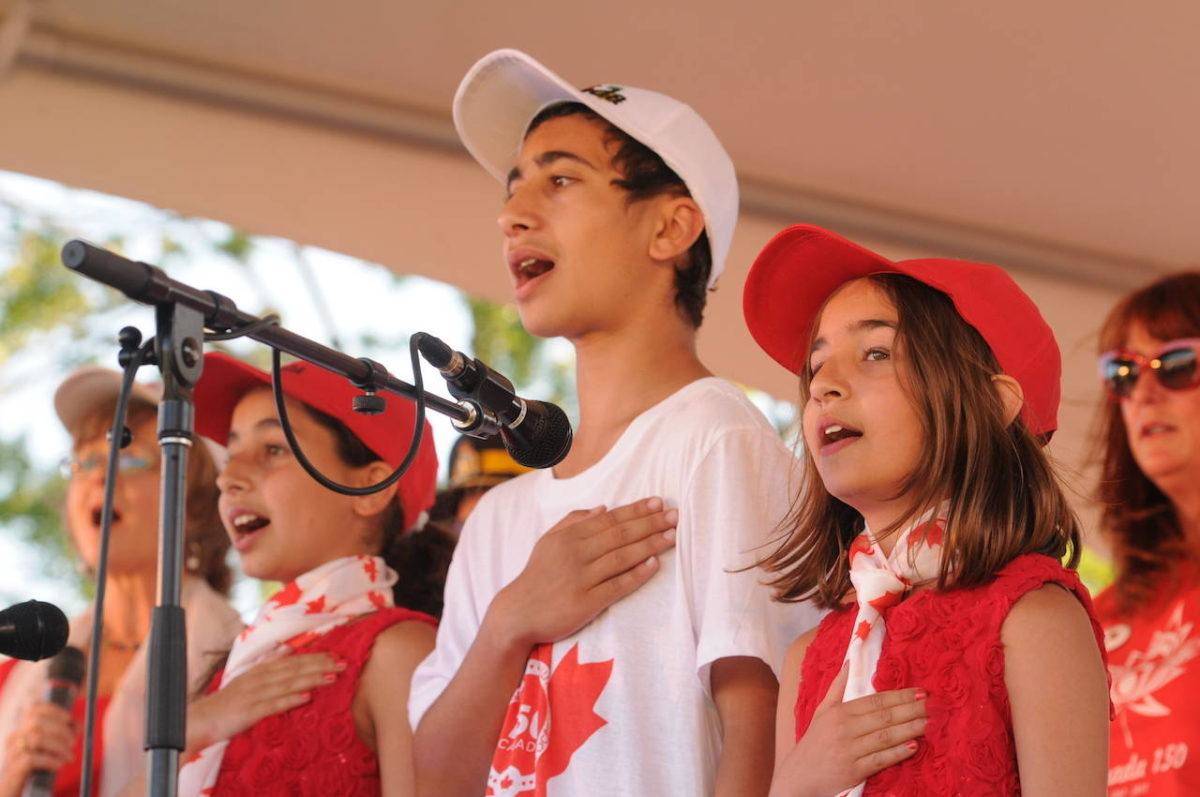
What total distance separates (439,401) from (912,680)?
25.7 inches

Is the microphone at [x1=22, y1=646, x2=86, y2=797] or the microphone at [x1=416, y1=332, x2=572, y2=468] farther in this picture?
the microphone at [x1=22, y1=646, x2=86, y2=797]

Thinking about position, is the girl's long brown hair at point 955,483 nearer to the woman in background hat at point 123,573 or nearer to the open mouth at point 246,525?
the open mouth at point 246,525

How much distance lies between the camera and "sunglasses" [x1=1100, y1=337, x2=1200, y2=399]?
3.18m

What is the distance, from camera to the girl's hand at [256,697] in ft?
8.83

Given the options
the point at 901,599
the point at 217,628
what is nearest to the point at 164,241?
the point at 217,628

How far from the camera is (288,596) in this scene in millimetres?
2895

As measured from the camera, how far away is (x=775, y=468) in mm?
2355

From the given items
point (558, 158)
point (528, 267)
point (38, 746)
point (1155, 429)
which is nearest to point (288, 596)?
point (38, 746)

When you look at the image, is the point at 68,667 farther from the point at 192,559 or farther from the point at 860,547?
the point at 860,547

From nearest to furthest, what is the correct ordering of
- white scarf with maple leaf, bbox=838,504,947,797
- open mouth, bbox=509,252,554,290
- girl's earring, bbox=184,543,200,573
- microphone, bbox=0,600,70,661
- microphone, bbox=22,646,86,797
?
microphone, bbox=0,600,70,661 → white scarf with maple leaf, bbox=838,504,947,797 → open mouth, bbox=509,252,554,290 → microphone, bbox=22,646,86,797 → girl's earring, bbox=184,543,200,573

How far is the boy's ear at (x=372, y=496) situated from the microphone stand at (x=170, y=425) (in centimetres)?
139

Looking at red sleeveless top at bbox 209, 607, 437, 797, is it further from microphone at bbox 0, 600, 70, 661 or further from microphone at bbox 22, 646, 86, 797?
microphone at bbox 0, 600, 70, 661

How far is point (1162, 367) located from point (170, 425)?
7.40ft

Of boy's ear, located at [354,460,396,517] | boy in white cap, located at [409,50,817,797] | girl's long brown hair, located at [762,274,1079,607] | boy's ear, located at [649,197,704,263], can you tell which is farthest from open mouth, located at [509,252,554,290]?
boy's ear, located at [354,460,396,517]
